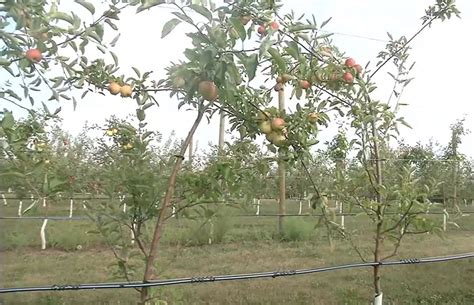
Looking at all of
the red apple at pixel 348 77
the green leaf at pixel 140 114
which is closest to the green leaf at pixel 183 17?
the green leaf at pixel 140 114

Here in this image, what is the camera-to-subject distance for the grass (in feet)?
13.1

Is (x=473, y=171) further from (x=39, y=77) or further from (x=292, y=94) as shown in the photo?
(x=39, y=77)

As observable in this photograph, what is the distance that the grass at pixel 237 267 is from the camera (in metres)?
3.98

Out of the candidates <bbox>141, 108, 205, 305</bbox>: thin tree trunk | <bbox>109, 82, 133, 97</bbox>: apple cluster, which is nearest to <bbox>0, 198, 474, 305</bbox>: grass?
<bbox>141, 108, 205, 305</bbox>: thin tree trunk

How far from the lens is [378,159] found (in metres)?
2.14

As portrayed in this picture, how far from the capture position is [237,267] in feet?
17.2

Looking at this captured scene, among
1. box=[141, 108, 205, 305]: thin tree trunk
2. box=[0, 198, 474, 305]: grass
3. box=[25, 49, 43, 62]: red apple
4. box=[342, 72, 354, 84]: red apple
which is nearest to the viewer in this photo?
box=[25, 49, 43, 62]: red apple

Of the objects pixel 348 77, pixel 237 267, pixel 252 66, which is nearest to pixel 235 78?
pixel 252 66

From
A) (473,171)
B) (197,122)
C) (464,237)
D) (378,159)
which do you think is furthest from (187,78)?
(473,171)

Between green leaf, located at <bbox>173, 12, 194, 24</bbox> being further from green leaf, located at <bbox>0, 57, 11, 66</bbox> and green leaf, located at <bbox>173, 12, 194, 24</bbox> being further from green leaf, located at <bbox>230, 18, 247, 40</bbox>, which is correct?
green leaf, located at <bbox>0, 57, 11, 66</bbox>

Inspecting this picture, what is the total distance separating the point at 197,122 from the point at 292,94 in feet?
1.71

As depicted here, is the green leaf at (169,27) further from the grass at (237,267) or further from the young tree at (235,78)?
the grass at (237,267)

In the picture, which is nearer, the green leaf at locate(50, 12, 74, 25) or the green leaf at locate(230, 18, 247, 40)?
the green leaf at locate(230, 18, 247, 40)

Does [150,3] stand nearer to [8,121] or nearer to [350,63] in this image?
[8,121]
